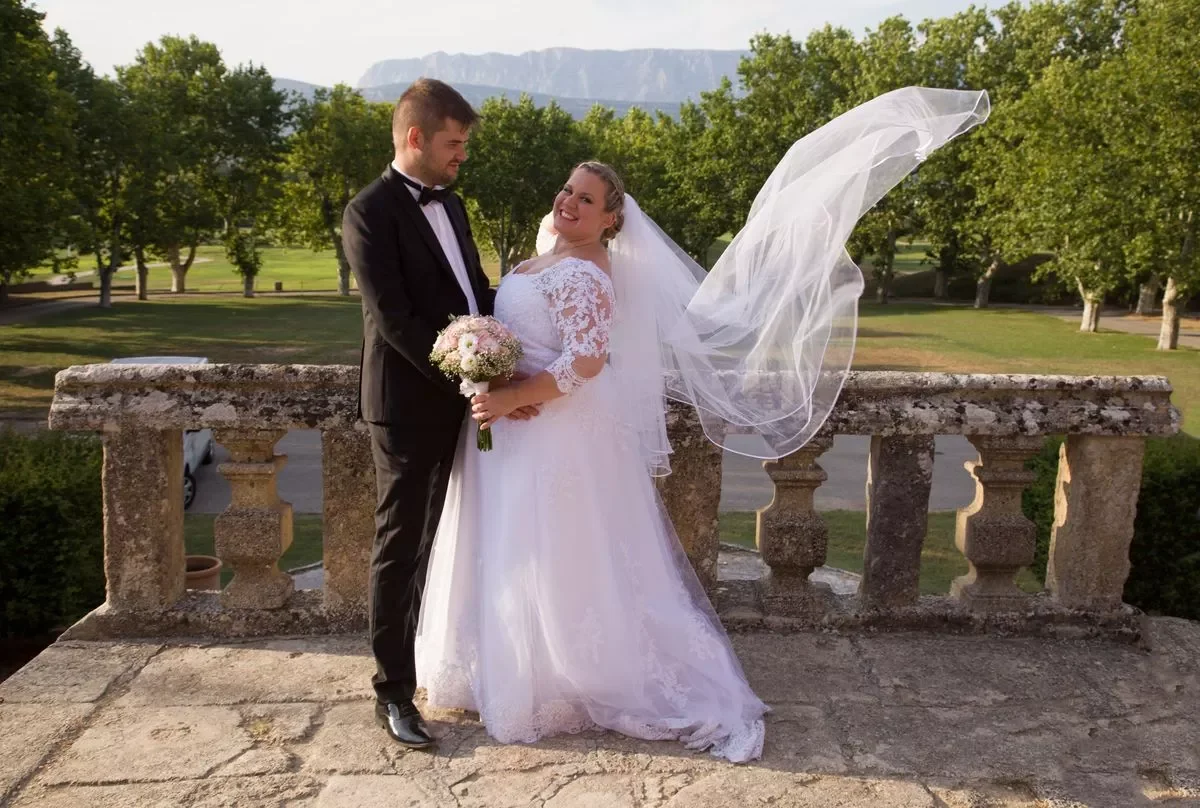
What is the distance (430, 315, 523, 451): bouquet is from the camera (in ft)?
10.4

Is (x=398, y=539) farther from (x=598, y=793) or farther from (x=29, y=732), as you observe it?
(x=29, y=732)

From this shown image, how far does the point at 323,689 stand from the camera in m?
3.68

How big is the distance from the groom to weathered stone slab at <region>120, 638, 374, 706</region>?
38cm

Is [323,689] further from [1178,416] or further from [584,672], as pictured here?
[1178,416]

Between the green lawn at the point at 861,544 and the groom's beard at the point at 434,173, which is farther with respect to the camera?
the green lawn at the point at 861,544

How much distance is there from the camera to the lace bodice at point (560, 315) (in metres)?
3.49

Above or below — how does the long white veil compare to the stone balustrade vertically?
above

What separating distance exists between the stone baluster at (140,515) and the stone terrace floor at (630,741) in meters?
0.23

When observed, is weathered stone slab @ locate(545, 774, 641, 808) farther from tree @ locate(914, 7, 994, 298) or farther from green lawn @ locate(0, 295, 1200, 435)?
tree @ locate(914, 7, 994, 298)

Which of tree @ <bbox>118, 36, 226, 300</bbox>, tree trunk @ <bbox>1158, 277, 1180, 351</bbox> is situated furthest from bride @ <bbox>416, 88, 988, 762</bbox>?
tree @ <bbox>118, 36, 226, 300</bbox>

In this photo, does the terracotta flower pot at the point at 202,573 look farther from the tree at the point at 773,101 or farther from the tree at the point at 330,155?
the tree at the point at 330,155

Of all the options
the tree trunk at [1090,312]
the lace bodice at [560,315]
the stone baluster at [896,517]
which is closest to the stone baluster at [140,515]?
the lace bodice at [560,315]

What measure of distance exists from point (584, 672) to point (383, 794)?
82 centimetres

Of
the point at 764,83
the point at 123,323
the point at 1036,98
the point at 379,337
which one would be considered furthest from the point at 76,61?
the point at 379,337
